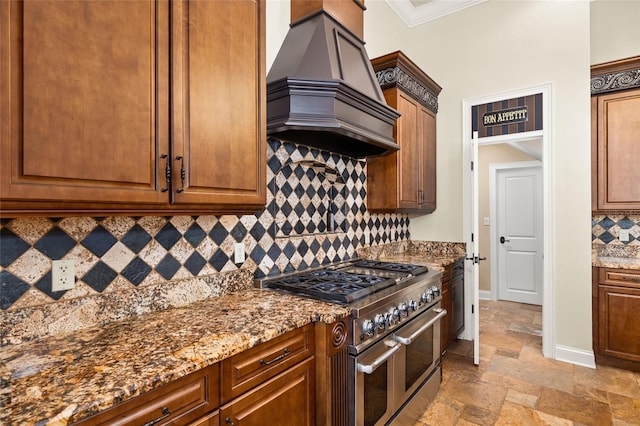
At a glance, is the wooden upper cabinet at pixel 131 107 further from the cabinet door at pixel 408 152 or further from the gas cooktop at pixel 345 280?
the cabinet door at pixel 408 152

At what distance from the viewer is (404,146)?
3.13 m

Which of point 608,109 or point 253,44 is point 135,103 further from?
point 608,109

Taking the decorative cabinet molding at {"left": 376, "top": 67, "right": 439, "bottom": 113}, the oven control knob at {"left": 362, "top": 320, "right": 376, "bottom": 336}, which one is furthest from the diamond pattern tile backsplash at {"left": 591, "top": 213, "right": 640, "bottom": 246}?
the oven control knob at {"left": 362, "top": 320, "right": 376, "bottom": 336}

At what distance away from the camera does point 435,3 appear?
12.3 ft

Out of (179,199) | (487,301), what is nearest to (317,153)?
(179,199)

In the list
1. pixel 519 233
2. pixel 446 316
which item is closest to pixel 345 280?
pixel 446 316

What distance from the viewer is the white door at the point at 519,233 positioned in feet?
16.6

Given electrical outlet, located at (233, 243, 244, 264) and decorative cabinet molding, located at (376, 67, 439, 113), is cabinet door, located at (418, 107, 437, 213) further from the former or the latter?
electrical outlet, located at (233, 243, 244, 264)

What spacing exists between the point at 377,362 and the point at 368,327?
198 mm

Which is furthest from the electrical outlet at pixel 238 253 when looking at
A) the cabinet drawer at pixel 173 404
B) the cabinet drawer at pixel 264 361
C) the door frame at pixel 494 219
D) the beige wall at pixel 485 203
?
the door frame at pixel 494 219

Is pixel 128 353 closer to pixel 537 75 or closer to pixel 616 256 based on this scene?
pixel 537 75

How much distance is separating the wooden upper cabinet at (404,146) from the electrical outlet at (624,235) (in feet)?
6.47

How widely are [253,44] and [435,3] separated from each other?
3063mm

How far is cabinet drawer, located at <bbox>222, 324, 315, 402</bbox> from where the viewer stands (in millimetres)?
1210
